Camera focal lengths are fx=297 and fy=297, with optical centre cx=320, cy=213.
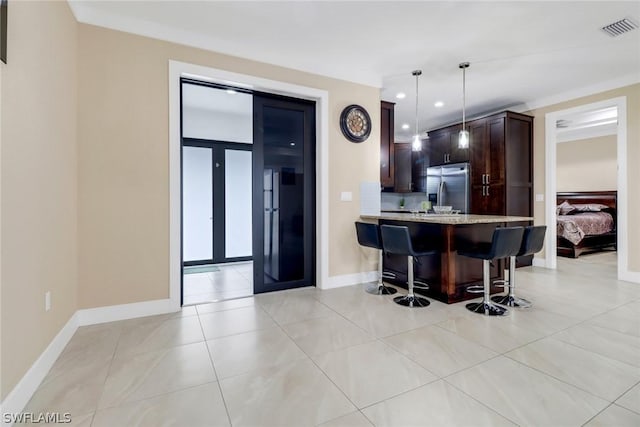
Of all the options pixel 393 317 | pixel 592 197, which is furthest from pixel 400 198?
pixel 592 197

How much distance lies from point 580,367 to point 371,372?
4.50 feet

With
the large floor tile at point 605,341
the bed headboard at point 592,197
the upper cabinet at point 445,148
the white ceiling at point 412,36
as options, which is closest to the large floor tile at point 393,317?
the large floor tile at point 605,341

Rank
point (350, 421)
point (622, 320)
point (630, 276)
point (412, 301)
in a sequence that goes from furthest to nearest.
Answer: point (630, 276) → point (412, 301) → point (622, 320) → point (350, 421)

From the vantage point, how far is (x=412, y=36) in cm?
308

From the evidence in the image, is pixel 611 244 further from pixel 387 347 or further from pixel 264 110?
pixel 264 110

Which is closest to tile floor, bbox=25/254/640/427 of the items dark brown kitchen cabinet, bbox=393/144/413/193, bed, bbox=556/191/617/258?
bed, bbox=556/191/617/258

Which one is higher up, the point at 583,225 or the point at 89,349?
the point at 583,225

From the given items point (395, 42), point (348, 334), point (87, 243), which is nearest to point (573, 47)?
→ point (395, 42)

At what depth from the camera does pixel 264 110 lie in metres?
3.59

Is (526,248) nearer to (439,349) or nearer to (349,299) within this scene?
(439,349)

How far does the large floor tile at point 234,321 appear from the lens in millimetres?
2527

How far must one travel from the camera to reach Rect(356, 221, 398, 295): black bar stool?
3.47m

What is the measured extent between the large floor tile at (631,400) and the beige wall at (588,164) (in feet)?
25.1

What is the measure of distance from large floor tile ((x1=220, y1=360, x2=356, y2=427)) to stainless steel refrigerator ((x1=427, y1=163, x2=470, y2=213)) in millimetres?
4701
